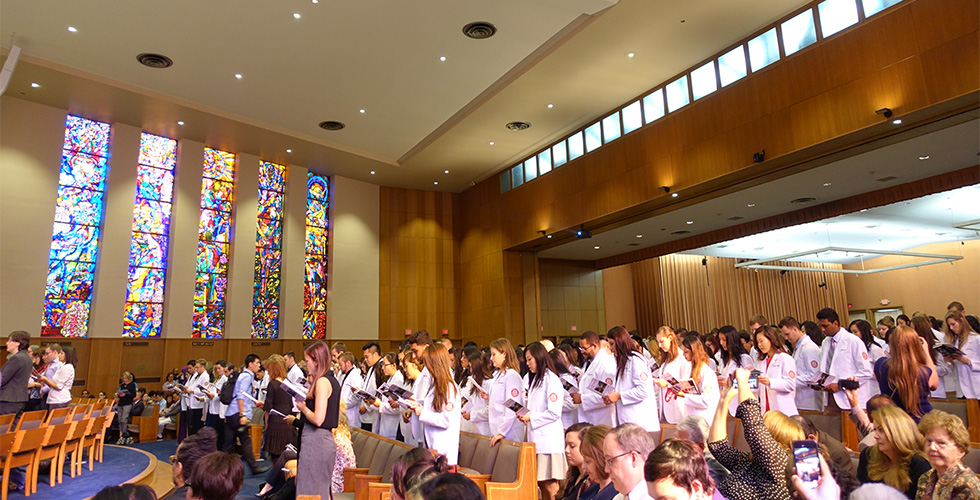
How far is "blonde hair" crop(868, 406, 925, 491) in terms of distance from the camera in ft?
8.77

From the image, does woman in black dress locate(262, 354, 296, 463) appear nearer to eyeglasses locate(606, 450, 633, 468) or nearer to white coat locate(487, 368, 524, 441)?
white coat locate(487, 368, 524, 441)

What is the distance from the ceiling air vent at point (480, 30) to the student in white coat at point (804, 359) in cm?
627

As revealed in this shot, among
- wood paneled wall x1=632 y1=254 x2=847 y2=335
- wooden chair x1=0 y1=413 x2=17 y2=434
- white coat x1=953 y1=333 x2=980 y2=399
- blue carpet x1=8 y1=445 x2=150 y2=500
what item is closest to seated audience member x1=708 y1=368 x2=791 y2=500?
white coat x1=953 y1=333 x2=980 y2=399

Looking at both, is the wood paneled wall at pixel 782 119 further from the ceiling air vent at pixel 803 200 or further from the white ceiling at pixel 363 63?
the ceiling air vent at pixel 803 200

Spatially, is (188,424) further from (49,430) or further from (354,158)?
(354,158)

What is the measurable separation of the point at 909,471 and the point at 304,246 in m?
14.5

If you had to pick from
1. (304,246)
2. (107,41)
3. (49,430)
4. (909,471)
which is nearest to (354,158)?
(304,246)

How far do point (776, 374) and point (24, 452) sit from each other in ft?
23.6

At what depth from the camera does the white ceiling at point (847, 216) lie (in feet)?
26.8

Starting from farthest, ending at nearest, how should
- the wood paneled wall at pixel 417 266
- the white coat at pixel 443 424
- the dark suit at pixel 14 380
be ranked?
1. the wood paneled wall at pixel 417 266
2. the dark suit at pixel 14 380
3. the white coat at pixel 443 424

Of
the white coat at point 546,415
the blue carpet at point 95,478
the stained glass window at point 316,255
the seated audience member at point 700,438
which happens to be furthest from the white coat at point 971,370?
the stained glass window at point 316,255

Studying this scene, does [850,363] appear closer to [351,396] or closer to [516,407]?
[516,407]

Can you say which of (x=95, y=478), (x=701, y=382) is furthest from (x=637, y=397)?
(x=95, y=478)

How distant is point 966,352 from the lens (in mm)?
6000
